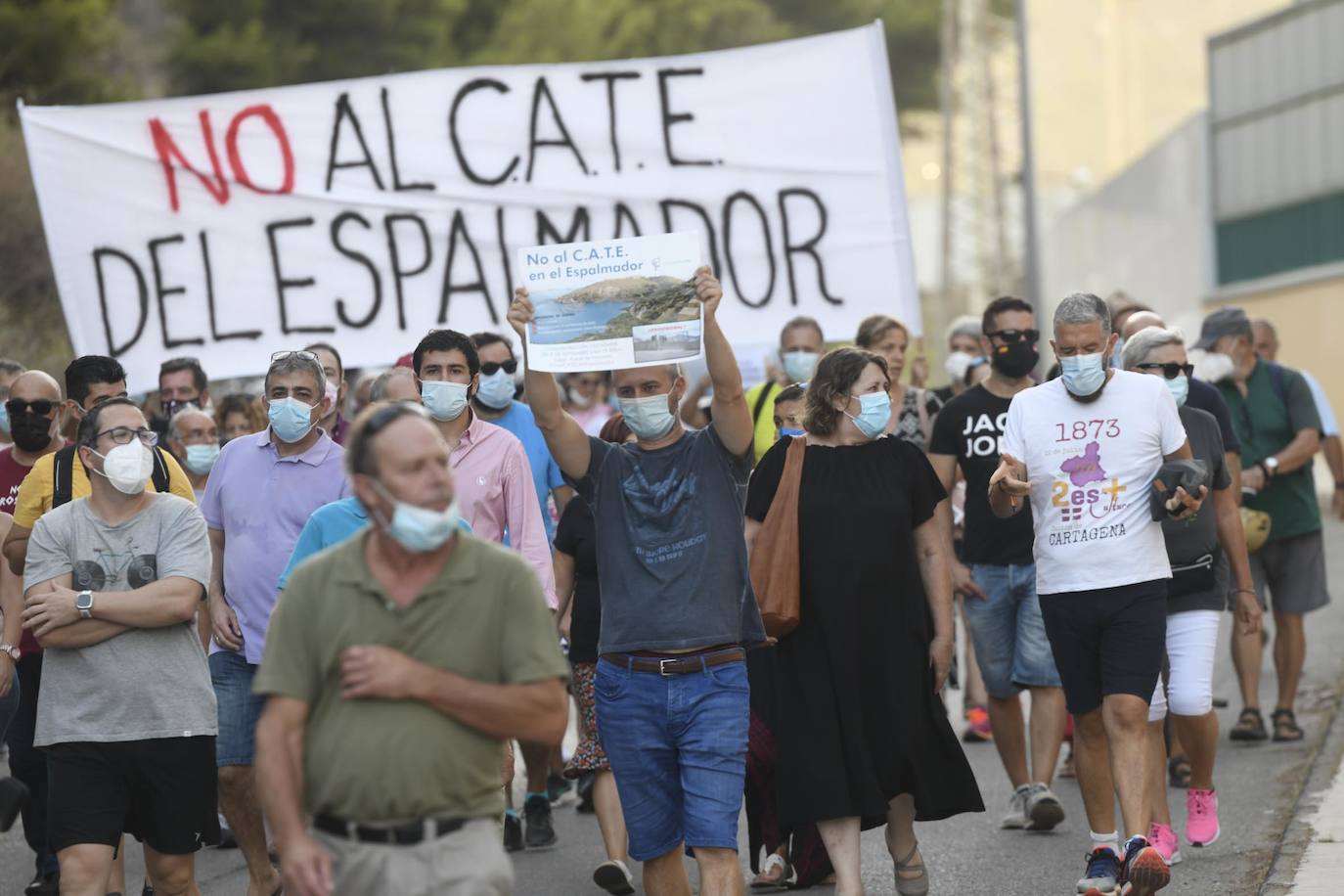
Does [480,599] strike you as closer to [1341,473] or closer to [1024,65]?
[1341,473]

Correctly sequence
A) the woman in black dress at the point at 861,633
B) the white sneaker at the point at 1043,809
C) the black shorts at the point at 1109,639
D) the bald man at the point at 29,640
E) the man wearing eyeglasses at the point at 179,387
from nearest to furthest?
the woman in black dress at the point at 861,633 → the black shorts at the point at 1109,639 → the bald man at the point at 29,640 → the white sneaker at the point at 1043,809 → the man wearing eyeglasses at the point at 179,387

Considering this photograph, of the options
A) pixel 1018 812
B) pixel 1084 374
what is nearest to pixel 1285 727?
pixel 1018 812

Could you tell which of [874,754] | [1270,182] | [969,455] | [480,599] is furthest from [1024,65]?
[480,599]

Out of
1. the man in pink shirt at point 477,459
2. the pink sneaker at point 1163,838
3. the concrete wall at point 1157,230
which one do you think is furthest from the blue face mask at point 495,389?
the concrete wall at point 1157,230

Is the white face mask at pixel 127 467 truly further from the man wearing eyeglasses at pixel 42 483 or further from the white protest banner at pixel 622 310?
the white protest banner at pixel 622 310

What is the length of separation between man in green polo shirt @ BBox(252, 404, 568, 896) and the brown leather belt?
6.09 ft

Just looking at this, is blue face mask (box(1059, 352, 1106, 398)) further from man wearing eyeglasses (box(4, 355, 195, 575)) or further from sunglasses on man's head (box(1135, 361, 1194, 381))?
man wearing eyeglasses (box(4, 355, 195, 575))

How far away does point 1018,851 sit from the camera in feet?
26.8

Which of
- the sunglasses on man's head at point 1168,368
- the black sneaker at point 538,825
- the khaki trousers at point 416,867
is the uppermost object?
the sunglasses on man's head at point 1168,368

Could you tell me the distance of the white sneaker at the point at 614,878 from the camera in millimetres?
7661

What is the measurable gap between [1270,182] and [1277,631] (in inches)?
1054

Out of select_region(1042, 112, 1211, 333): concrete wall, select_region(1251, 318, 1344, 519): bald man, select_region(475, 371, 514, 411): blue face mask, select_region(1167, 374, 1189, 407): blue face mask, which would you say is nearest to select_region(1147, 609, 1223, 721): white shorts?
select_region(1167, 374, 1189, 407): blue face mask

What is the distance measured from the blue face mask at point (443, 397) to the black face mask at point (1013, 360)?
262 cm

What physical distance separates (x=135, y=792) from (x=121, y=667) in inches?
16.1
